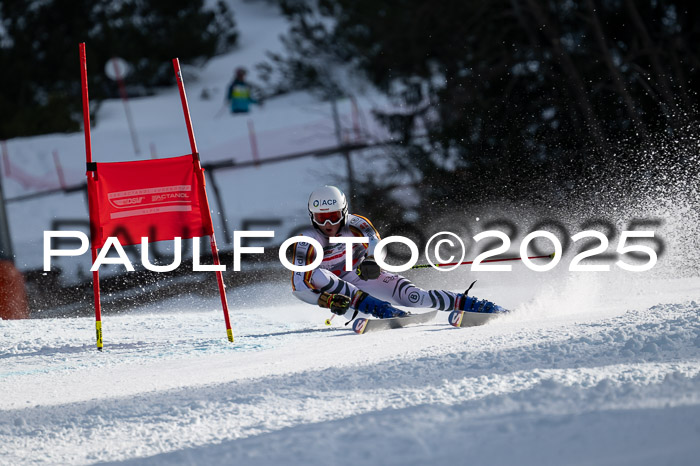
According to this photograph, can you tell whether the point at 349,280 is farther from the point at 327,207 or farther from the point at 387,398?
the point at 387,398

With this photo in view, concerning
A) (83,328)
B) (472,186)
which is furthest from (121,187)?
(472,186)

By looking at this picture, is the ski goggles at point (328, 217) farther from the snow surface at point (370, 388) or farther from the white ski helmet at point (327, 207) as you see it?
the snow surface at point (370, 388)

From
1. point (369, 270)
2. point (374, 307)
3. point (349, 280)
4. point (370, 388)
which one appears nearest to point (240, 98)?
point (349, 280)

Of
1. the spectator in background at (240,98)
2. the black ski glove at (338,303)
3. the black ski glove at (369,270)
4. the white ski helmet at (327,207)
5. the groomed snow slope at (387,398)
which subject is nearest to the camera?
the groomed snow slope at (387,398)

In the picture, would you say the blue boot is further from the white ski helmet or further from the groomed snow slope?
the white ski helmet

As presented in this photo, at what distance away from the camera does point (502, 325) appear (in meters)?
6.42

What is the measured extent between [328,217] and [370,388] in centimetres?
321

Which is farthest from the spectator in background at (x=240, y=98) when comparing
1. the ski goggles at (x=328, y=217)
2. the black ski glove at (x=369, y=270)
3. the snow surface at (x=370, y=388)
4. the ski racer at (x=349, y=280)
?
the black ski glove at (x=369, y=270)

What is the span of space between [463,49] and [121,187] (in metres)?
11.7

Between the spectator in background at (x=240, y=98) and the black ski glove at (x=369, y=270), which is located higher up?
the spectator in background at (x=240, y=98)

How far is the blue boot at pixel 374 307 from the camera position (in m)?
7.12

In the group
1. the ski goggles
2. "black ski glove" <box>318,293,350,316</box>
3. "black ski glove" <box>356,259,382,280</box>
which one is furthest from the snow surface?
the ski goggles

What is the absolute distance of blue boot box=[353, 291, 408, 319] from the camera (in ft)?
23.4

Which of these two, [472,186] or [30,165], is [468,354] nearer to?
[472,186]
